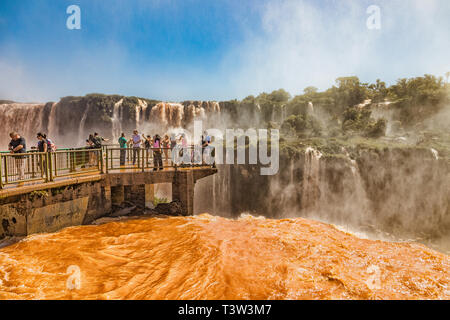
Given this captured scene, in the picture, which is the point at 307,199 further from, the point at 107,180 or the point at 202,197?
the point at 107,180

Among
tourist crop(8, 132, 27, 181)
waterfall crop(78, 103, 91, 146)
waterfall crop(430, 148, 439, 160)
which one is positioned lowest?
waterfall crop(430, 148, 439, 160)

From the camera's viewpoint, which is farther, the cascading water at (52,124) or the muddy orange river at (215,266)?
the cascading water at (52,124)

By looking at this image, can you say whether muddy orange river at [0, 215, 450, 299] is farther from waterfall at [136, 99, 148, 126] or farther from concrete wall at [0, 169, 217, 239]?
waterfall at [136, 99, 148, 126]

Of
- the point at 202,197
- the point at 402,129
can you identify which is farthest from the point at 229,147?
the point at 402,129

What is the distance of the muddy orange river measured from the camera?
205 inches

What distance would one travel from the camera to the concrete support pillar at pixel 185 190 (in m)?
11.6

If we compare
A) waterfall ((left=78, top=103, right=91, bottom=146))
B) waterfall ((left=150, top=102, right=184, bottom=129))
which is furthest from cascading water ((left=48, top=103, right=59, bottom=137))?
waterfall ((left=150, top=102, right=184, bottom=129))

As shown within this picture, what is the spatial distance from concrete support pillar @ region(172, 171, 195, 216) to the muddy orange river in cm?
255

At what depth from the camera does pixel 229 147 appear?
2502cm

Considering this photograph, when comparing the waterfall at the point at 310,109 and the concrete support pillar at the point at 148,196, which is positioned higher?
the waterfall at the point at 310,109

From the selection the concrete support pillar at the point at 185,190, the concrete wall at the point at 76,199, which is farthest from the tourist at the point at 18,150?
the concrete support pillar at the point at 185,190

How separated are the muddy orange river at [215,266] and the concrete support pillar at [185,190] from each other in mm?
2549

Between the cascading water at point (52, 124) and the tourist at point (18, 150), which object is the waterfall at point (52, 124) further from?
the tourist at point (18, 150)

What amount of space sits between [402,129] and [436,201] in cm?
Answer: 1591
